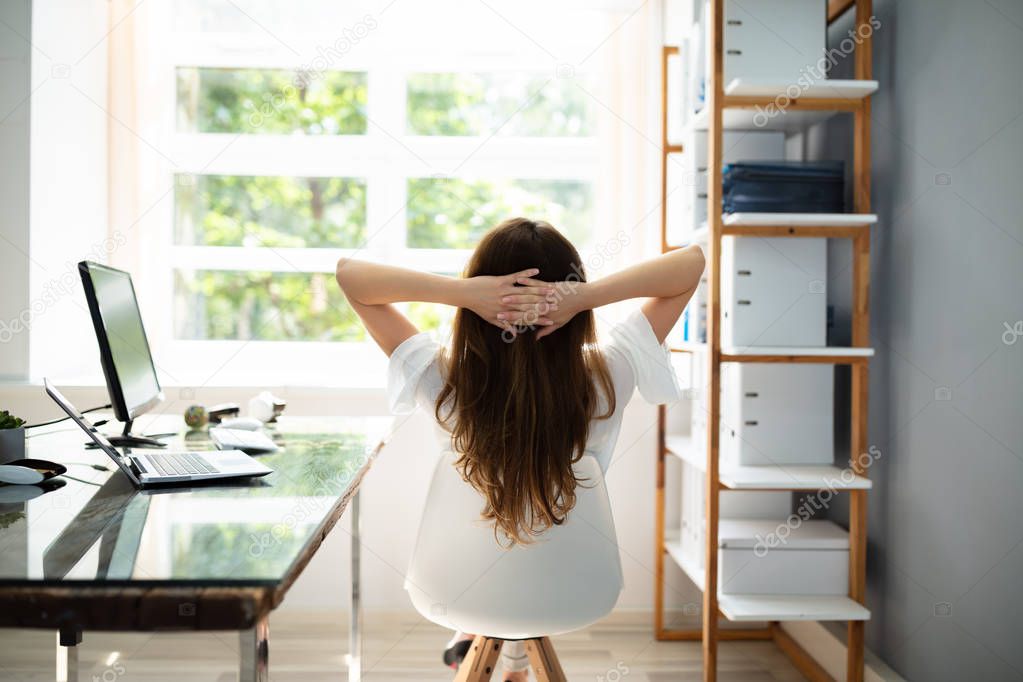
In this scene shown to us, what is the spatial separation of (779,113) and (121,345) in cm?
176

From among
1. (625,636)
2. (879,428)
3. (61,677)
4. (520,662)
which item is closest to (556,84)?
(879,428)

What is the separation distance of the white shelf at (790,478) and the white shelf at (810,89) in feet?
3.15

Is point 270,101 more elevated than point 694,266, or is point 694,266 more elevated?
point 270,101

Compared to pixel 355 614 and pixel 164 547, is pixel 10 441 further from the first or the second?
pixel 355 614

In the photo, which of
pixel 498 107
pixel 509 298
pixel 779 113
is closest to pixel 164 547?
pixel 509 298

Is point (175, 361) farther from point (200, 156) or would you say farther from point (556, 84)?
point (556, 84)

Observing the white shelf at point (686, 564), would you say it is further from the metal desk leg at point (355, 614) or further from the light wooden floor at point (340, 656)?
the metal desk leg at point (355, 614)

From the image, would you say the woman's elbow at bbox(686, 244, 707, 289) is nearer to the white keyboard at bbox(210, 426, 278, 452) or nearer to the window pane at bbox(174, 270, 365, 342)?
the white keyboard at bbox(210, 426, 278, 452)

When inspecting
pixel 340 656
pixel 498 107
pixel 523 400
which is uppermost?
pixel 498 107

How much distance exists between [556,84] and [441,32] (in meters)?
0.49

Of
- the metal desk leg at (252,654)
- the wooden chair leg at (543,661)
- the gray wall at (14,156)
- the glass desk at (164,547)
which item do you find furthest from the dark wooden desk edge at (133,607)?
the gray wall at (14,156)

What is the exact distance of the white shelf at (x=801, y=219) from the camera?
1.95 meters

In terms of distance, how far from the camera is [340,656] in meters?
2.48

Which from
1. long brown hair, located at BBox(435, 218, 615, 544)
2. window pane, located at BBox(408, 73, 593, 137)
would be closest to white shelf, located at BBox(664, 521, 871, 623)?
long brown hair, located at BBox(435, 218, 615, 544)
